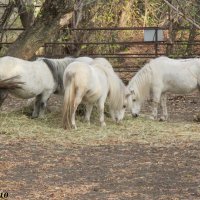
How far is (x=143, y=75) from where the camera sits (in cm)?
998

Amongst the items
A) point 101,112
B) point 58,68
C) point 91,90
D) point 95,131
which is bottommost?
point 95,131

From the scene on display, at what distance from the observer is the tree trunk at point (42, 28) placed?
9.43 meters

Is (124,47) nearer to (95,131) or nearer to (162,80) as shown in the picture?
(162,80)

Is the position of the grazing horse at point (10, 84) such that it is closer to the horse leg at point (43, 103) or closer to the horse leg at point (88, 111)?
the horse leg at point (43, 103)

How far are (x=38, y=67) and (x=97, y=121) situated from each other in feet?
4.41

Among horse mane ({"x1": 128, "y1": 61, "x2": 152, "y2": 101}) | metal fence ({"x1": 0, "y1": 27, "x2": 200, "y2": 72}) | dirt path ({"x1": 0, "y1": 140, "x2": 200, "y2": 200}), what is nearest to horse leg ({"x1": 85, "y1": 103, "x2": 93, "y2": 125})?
horse mane ({"x1": 128, "y1": 61, "x2": 152, "y2": 101})

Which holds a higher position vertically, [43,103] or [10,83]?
[10,83]

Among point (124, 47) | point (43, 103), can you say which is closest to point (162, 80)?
point (43, 103)

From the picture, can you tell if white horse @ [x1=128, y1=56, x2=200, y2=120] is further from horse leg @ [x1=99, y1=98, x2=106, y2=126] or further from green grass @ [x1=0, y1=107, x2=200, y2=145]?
horse leg @ [x1=99, y1=98, x2=106, y2=126]

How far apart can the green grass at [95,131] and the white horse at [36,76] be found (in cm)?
36

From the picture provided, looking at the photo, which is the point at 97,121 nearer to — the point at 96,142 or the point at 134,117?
the point at 134,117

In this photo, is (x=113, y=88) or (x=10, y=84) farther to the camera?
(x=113, y=88)

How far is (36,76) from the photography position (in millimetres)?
8953

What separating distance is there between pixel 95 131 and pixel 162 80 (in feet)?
7.63
